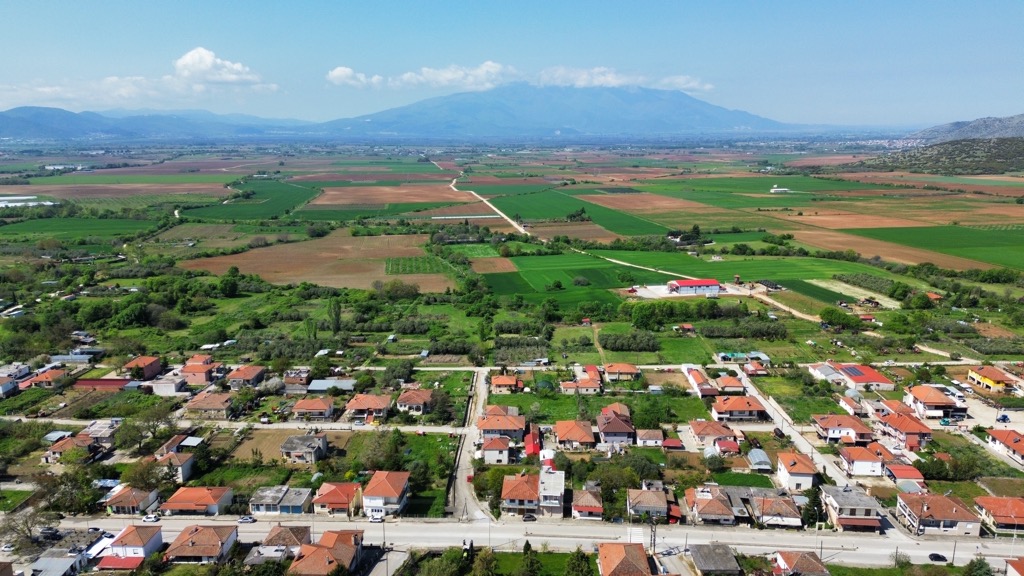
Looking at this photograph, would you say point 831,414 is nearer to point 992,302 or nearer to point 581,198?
point 992,302

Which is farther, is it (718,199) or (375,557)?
(718,199)

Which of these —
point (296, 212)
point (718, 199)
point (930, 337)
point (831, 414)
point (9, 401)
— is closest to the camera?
point (831, 414)

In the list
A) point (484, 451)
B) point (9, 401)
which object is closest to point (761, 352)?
point (484, 451)

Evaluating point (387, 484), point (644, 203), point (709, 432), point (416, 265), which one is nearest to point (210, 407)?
point (387, 484)

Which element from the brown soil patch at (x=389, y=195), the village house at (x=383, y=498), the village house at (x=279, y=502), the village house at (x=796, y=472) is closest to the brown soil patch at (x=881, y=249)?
the village house at (x=796, y=472)

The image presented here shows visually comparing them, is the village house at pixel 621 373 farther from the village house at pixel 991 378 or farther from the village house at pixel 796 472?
the village house at pixel 991 378

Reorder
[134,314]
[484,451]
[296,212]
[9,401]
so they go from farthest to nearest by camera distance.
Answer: [296,212] < [134,314] < [9,401] < [484,451]

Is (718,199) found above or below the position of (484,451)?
above
